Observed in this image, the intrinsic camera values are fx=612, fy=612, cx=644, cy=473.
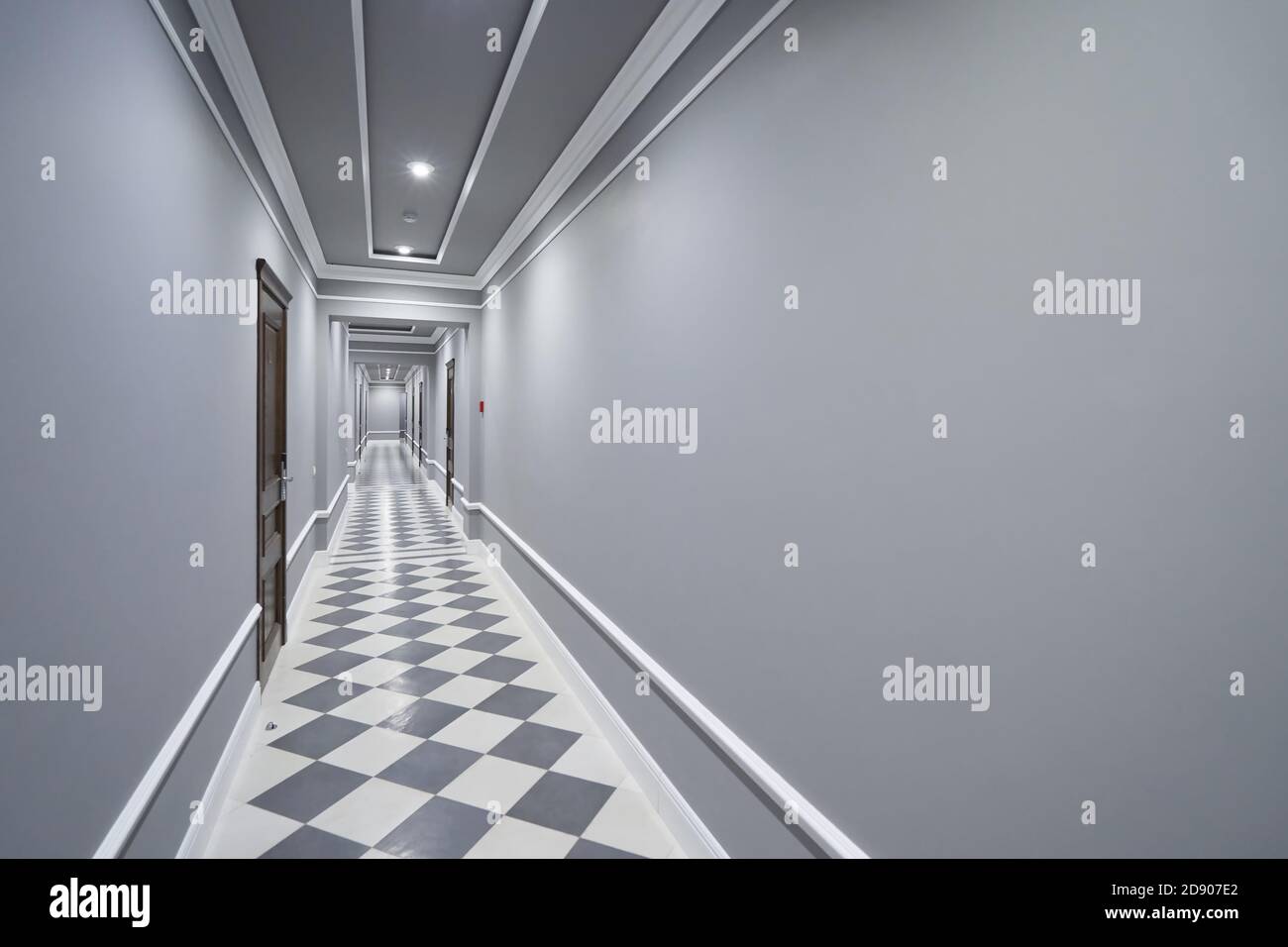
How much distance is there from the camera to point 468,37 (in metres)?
2.60

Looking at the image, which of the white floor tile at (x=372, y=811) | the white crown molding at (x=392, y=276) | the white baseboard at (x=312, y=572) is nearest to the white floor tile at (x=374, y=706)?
the white floor tile at (x=372, y=811)

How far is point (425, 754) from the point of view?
9.65 feet

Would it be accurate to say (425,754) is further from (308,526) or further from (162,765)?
(308,526)

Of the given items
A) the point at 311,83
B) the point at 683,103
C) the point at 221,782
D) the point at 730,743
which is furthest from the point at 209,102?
the point at 730,743

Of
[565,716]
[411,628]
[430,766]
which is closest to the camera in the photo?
[430,766]

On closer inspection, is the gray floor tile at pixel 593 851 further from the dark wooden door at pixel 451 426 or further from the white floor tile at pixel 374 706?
the dark wooden door at pixel 451 426

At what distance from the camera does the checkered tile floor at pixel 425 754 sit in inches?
91.7

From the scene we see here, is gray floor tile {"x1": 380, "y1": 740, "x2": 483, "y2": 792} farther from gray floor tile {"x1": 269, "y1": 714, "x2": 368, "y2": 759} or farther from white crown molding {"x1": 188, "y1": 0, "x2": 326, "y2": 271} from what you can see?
white crown molding {"x1": 188, "y1": 0, "x2": 326, "y2": 271}

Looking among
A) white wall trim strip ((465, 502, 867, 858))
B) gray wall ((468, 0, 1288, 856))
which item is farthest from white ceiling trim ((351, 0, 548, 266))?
white wall trim strip ((465, 502, 867, 858))

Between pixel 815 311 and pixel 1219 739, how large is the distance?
119 centimetres

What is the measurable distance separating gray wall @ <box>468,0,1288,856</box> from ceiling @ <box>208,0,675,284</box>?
83 centimetres

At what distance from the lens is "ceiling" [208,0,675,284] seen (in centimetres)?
242

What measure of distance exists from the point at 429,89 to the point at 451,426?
7305 mm
